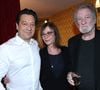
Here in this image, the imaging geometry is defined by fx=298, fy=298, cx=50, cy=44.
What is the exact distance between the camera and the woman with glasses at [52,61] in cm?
231

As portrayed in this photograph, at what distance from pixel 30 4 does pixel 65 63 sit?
4.16 m

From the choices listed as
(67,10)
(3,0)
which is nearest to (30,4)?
(67,10)

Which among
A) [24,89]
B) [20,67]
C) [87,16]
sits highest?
[87,16]

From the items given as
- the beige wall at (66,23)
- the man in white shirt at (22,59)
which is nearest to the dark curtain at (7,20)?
the man in white shirt at (22,59)

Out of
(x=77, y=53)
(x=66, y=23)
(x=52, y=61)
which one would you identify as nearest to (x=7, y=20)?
(x=52, y=61)

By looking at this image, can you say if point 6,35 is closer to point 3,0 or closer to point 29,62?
point 3,0

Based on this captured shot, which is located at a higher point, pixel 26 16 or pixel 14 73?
pixel 26 16

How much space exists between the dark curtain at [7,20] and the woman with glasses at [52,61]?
1.33 m

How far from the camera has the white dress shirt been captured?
6.48ft

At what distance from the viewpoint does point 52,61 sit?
2.37m

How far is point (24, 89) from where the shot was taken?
6.72ft

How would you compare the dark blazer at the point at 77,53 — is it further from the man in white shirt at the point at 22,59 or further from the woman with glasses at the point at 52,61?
the man in white shirt at the point at 22,59

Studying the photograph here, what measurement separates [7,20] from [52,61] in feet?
5.00

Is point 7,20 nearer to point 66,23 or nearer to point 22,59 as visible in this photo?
point 22,59
